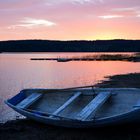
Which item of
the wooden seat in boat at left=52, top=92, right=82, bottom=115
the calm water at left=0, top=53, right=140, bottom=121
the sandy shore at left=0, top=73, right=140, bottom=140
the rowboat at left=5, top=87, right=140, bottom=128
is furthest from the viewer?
the calm water at left=0, top=53, right=140, bottom=121

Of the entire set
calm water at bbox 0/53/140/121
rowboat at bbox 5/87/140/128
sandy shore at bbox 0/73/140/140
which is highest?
rowboat at bbox 5/87/140/128

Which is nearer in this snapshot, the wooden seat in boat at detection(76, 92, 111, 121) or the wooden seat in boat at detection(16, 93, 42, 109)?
the wooden seat in boat at detection(76, 92, 111, 121)

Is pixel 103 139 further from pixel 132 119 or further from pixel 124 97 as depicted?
pixel 124 97

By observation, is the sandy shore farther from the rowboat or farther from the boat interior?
→ the boat interior

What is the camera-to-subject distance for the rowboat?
10.5 metres

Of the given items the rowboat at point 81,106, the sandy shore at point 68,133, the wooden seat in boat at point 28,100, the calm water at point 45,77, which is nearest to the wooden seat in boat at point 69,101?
the rowboat at point 81,106

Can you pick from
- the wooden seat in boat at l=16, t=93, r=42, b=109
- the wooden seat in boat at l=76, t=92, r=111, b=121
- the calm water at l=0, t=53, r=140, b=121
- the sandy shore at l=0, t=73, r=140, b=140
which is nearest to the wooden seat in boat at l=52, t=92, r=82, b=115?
the sandy shore at l=0, t=73, r=140, b=140

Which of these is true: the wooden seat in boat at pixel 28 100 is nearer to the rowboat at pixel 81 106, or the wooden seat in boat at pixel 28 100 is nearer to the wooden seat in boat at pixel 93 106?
the rowboat at pixel 81 106

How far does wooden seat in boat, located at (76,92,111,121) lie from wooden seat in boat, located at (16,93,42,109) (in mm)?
2270

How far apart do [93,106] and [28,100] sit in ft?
8.95

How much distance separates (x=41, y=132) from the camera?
11.5 metres

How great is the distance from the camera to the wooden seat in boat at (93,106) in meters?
10.9

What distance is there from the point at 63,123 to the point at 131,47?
567ft

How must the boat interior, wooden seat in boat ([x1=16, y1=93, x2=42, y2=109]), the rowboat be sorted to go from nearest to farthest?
the rowboat
the boat interior
wooden seat in boat ([x1=16, y1=93, x2=42, y2=109])
